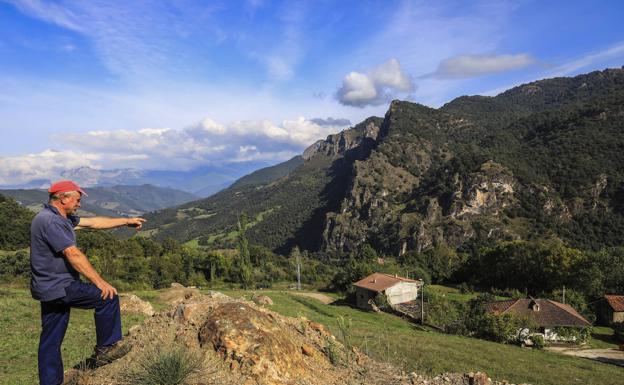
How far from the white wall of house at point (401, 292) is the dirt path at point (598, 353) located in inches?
726

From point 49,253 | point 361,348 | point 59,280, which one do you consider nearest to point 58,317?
point 59,280

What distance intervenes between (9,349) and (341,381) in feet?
32.1

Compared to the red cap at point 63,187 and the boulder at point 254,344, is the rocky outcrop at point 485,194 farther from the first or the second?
the red cap at point 63,187

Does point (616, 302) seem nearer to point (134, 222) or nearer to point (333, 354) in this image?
point (333, 354)

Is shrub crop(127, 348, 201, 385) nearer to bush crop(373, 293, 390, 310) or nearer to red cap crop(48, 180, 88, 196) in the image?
red cap crop(48, 180, 88, 196)

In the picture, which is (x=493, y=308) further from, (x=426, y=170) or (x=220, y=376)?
(x=426, y=170)

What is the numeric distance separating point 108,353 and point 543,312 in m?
44.8

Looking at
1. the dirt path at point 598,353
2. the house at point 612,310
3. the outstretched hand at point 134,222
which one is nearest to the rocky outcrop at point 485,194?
the house at point 612,310

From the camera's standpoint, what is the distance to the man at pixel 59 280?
4609 mm

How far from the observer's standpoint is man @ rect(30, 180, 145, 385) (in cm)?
461

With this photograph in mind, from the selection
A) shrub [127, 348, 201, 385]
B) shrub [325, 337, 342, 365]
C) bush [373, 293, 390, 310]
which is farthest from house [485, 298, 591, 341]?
shrub [127, 348, 201, 385]

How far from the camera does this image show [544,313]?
132 feet

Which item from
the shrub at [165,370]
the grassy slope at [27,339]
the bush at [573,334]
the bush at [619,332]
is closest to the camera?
the shrub at [165,370]

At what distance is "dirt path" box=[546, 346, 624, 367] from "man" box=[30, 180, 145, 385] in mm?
36527
